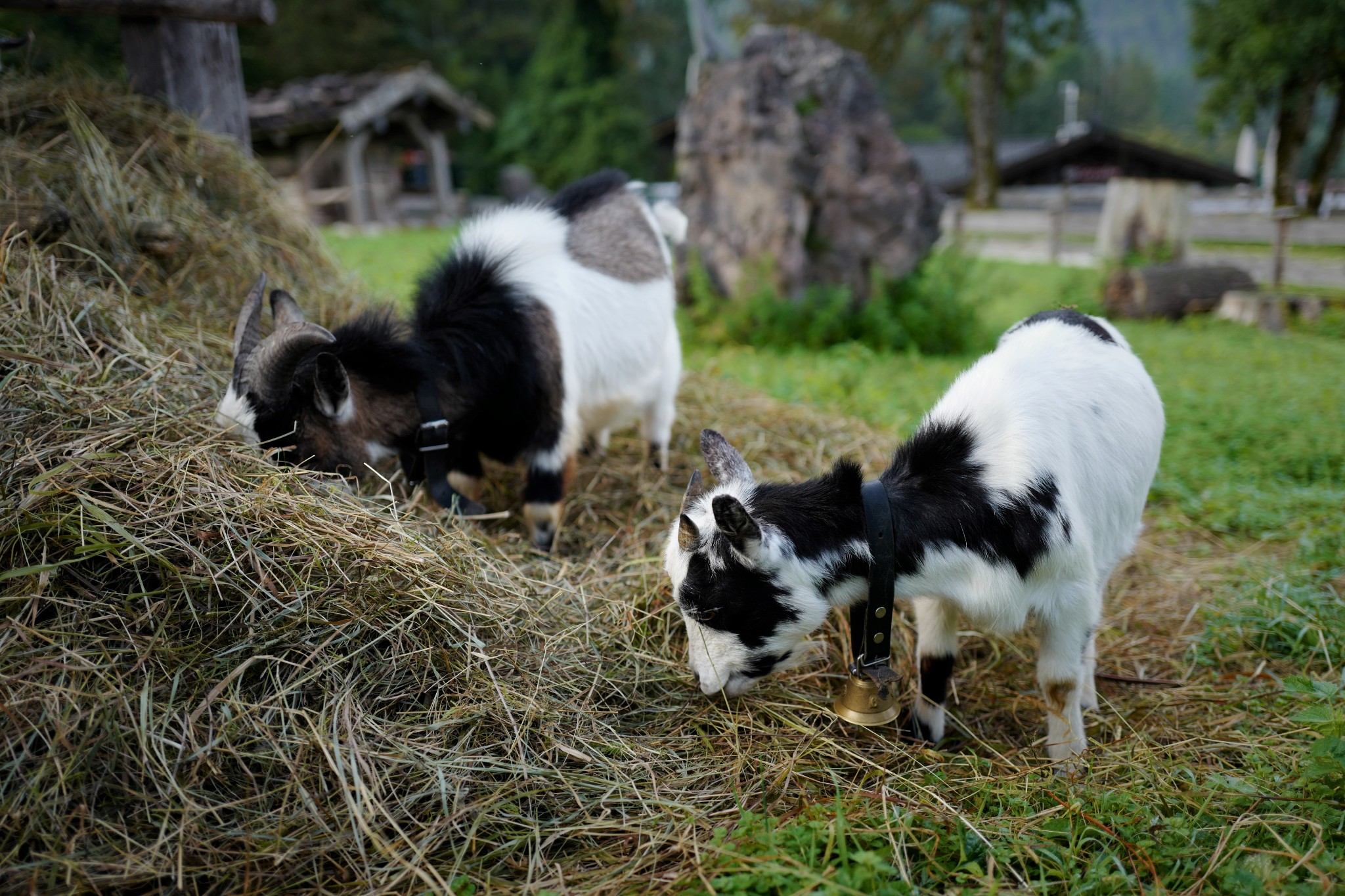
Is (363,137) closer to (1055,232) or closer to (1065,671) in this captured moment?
(1055,232)

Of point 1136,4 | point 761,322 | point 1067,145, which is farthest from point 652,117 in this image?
point 1136,4

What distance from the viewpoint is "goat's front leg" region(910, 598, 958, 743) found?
2809 millimetres

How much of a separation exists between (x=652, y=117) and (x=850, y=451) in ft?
135

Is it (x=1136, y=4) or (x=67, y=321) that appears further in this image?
(x=1136, y=4)

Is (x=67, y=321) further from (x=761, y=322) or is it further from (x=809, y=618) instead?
(x=761, y=322)

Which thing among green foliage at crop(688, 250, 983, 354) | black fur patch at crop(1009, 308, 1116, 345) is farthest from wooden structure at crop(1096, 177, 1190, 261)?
black fur patch at crop(1009, 308, 1116, 345)

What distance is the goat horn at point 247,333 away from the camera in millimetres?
3119

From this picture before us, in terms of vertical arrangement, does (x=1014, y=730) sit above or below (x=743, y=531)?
below

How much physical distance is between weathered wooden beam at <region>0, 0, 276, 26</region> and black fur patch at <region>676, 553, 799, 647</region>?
12.7 ft

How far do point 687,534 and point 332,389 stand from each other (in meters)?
1.49

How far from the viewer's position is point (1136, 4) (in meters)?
96.1

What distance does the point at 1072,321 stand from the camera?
3211 mm

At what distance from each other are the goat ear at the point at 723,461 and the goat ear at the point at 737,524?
289 millimetres

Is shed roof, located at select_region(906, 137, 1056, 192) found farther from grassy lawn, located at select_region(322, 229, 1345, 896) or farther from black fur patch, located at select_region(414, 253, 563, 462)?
black fur patch, located at select_region(414, 253, 563, 462)
